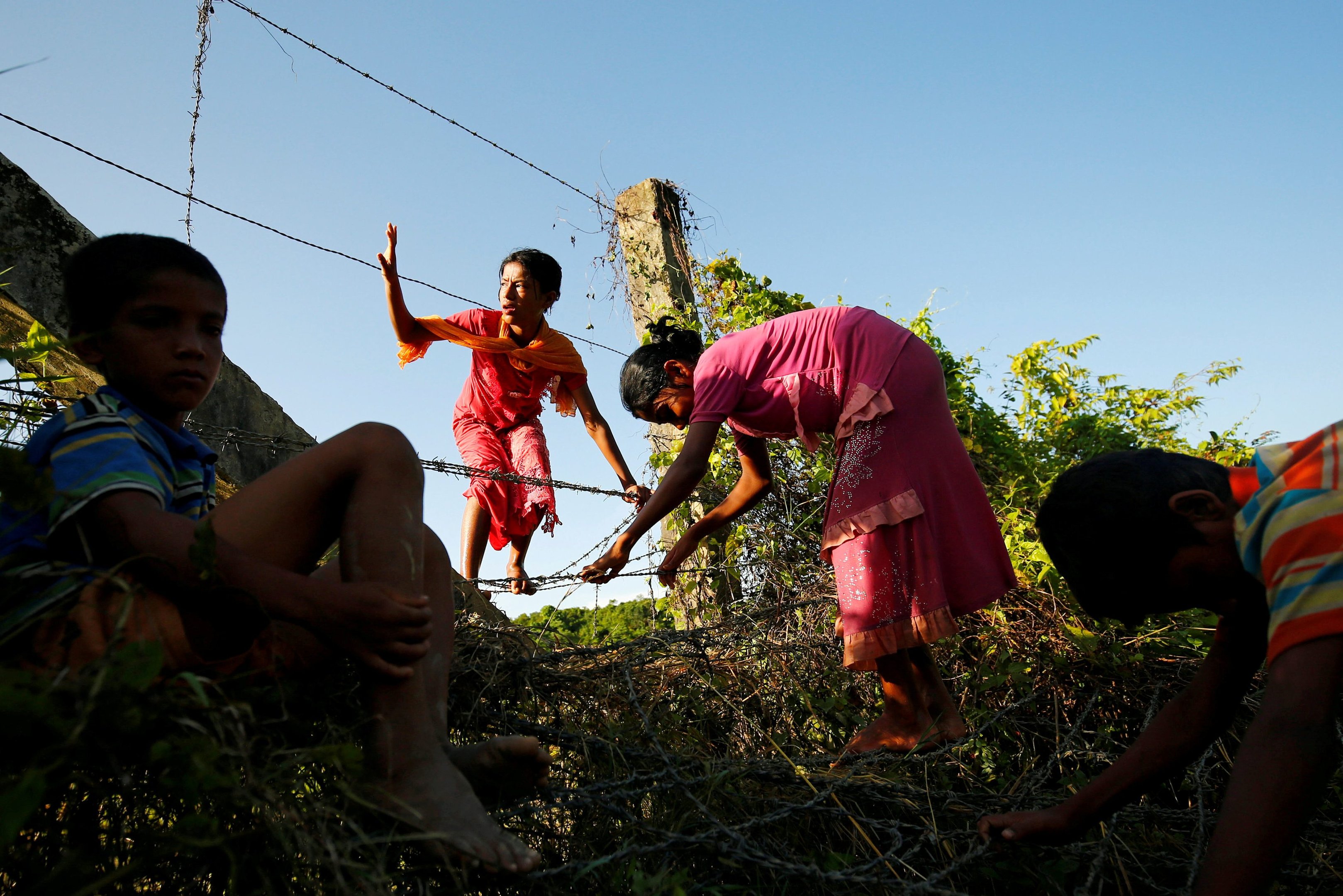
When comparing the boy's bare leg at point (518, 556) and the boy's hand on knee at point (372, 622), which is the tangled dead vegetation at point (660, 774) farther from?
the boy's bare leg at point (518, 556)

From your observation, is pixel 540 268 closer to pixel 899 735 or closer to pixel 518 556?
pixel 518 556

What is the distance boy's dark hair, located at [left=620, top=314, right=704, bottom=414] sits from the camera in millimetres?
3324

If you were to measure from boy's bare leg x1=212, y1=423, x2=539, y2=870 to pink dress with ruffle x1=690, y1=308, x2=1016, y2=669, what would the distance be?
1.53 meters

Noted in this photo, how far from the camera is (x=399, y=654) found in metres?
1.30

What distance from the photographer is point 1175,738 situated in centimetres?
166

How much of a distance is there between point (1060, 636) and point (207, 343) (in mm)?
2760

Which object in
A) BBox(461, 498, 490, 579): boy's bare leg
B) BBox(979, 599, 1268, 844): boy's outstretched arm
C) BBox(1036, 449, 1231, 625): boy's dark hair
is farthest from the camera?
BBox(461, 498, 490, 579): boy's bare leg

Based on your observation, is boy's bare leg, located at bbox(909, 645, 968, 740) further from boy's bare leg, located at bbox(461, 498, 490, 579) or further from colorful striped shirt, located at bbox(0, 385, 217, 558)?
boy's bare leg, located at bbox(461, 498, 490, 579)

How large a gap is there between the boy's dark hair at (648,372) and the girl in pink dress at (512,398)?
1327mm

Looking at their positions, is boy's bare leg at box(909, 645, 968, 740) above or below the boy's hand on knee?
below

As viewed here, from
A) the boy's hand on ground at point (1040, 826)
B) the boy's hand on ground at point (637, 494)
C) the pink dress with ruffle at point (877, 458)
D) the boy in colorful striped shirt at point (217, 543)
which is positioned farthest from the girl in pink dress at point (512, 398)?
the boy's hand on ground at point (1040, 826)

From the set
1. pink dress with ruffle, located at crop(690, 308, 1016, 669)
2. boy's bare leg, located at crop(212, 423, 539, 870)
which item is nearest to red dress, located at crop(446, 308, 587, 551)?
pink dress with ruffle, located at crop(690, 308, 1016, 669)

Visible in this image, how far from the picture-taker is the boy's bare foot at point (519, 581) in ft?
12.7

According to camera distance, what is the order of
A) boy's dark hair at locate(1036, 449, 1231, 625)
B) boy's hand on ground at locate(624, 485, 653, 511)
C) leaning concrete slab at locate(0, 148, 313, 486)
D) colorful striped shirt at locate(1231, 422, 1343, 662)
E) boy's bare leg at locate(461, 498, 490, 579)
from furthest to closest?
boy's hand on ground at locate(624, 485, 653, 511), boy's bare leg at locate(461, 498, 490, 579), leaning concrete slab at locate(0, 148, 313, 486), boy's dark hair at locate(1036, 449, 1231, 625), colorful striped shirt at locate(1231, 422, 1343, 662)
